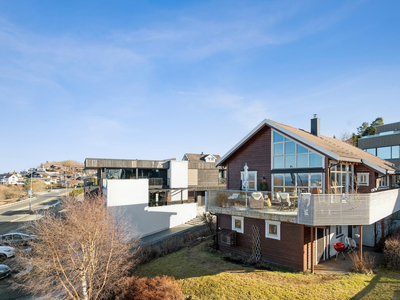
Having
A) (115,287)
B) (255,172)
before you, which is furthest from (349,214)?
(115,287)

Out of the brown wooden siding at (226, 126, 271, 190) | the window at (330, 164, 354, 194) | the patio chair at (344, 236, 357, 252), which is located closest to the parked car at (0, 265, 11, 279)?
the brown wooden siding at (226, 126, 271, 190)

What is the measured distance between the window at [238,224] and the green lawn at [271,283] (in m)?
2.25

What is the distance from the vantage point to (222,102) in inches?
882

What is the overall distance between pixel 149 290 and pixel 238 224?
6.72 metres

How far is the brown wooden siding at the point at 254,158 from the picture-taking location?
1579cm

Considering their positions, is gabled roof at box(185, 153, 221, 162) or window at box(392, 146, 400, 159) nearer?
window at box(392, 146, 400, 159)

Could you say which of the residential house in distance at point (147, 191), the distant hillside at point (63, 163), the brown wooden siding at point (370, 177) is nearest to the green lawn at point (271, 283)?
the brown wooden siding at point (370, 177)

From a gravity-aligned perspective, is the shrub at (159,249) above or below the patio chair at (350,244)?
below

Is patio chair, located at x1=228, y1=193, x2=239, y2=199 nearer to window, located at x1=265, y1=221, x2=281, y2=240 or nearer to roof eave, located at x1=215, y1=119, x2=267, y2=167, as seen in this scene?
window, located at x1=265, y1=221, x2=281, y2=240

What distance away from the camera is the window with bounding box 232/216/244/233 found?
14913mm

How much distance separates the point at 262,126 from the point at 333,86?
6.78m

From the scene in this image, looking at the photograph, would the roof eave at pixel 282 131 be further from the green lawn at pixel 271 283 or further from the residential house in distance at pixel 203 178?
Result: the residential house in distance at pixel 203 178

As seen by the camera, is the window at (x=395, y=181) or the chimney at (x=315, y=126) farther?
the window at (x=395, y=181)

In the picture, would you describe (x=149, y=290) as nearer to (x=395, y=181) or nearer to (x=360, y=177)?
(x=360, y=177)
